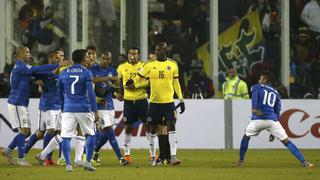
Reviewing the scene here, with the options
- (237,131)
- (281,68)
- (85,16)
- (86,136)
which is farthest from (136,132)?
(86,136)

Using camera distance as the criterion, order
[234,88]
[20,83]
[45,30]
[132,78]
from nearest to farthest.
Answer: [20,83] < [132,78] < [234,88] < [45,30]

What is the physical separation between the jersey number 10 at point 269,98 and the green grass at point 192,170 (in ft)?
4.48

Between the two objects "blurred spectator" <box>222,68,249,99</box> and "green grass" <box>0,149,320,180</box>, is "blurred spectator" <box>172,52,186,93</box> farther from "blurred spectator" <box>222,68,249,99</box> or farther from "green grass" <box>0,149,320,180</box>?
"green grass" <box>0,149,320,180</box>

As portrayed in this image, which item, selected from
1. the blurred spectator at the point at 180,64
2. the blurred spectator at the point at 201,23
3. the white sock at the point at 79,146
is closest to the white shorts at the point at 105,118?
the white sock at the point at 79,146

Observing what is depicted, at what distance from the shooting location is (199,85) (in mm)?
32656

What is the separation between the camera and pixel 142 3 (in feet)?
110

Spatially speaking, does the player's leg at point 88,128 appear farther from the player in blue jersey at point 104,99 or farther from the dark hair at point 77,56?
the player in blue jersey at point 104,99

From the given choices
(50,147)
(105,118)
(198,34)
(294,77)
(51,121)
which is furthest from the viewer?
(294,77)

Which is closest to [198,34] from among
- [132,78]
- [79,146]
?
[132,78]

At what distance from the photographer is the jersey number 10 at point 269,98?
2178cm

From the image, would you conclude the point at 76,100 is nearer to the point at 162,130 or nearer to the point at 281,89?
the point at 162,130

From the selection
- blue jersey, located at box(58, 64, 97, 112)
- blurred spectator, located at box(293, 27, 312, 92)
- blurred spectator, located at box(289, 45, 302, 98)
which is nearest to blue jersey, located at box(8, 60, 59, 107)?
blue jersey, located at box(58, 64, 97, 112)

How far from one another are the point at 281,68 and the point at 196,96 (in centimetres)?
429

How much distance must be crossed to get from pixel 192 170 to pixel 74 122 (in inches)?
102
